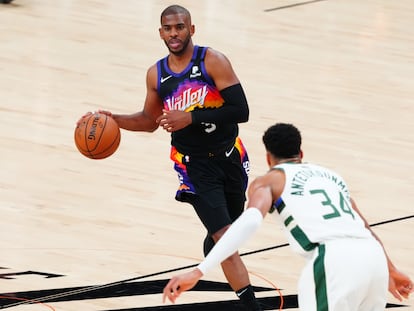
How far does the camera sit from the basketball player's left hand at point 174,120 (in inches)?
256

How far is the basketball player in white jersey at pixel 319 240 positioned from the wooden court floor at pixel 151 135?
200 centimetres

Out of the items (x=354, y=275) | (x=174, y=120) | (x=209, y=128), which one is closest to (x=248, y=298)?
(x=209, y=128)

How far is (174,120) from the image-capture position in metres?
6.51

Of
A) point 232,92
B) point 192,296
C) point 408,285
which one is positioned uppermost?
point 232,92

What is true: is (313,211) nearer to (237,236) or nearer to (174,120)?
(237,236)

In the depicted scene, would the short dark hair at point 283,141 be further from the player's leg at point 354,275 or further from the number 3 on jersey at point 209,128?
the number 3 on jersey at point 209,128

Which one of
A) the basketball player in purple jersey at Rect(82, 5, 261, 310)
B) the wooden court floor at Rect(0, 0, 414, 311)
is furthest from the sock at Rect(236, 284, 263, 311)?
the wooden court floor at Rect(0, 0, 414, 311)

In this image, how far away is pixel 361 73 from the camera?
13.7 metres

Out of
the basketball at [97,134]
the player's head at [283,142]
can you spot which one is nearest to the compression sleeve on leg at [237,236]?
the player's head at [283,142]

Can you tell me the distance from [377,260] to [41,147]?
18.9 feet

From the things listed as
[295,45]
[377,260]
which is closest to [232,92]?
[377,260]

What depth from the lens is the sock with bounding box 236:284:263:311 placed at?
667 centimetres

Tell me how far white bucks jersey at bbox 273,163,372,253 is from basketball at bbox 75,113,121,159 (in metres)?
2.08

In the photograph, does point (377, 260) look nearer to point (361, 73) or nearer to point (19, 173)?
point (19, 173)
